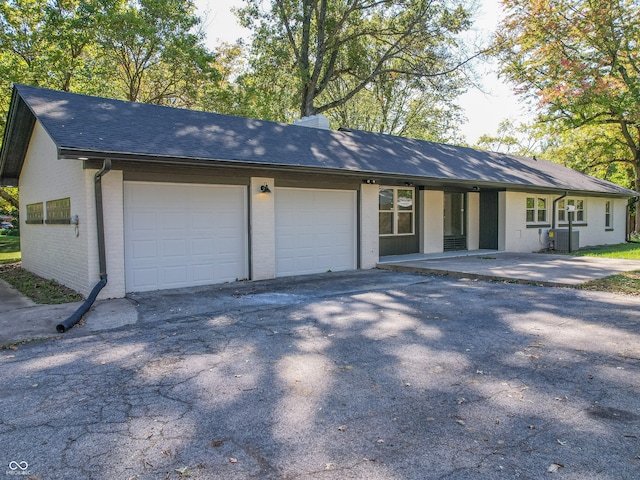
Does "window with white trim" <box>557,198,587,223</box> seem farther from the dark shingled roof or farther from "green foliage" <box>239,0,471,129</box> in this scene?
"green foliage" <box>239,0,471,129</box>

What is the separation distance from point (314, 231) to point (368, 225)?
1.73 meters

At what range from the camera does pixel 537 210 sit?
58.0ft

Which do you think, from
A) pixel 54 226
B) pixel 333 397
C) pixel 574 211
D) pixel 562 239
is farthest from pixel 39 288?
pixel 574 211

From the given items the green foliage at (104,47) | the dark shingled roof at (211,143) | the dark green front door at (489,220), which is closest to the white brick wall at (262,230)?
the dark shingled roof at (211,143)

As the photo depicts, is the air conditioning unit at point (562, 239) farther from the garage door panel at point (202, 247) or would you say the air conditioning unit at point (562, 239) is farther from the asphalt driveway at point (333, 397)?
the garage door panel at point (202, 247)

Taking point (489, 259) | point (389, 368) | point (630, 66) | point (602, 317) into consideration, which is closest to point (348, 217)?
point (489, 259)

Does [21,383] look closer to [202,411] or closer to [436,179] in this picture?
[202,411]

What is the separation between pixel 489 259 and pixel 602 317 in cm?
732

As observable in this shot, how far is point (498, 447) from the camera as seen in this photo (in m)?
2.95

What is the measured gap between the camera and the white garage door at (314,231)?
11039 millimetres

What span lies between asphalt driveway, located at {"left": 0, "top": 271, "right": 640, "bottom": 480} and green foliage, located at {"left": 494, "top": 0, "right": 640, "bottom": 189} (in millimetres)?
17069

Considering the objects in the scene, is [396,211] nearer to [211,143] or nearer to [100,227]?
[211,143]

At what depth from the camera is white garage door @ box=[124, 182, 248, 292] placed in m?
8.83

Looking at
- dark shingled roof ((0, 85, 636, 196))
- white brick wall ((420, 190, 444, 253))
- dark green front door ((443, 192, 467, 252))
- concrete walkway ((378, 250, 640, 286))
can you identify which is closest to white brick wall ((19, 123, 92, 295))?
dark shingled roof ((0, 85, 636, 196))
